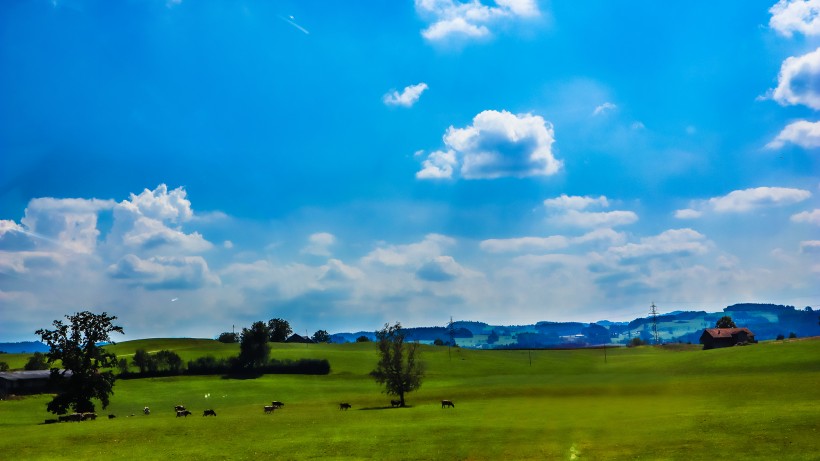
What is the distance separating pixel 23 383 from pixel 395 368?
8405 cm

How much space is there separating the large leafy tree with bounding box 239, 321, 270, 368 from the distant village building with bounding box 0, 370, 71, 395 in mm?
45632

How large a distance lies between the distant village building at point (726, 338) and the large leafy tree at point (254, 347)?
12963cm

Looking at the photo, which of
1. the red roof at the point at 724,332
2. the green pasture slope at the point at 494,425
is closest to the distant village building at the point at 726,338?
the red roof at the point at 724,332

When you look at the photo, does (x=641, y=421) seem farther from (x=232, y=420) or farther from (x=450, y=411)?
(x=232, y=420)

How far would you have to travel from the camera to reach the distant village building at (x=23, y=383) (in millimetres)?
122375

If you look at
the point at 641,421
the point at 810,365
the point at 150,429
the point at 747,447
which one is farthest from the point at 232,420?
the point at 810,365

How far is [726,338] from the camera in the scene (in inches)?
7165

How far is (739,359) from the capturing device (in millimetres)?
124000

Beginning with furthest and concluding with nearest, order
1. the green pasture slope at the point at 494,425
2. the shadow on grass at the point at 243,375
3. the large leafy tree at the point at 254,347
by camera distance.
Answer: the large leafy tree at the point at 254,347
the shadow on grass at the point at 243,375
the green pasture slope at the point at 494,425

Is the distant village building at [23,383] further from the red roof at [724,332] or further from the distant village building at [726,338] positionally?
the red roof at [724,332]

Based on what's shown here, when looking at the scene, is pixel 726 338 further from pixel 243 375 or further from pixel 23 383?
pixel 23 383

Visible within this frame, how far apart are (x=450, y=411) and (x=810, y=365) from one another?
73.7m

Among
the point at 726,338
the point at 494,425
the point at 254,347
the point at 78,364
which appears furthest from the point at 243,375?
the point at 726,338

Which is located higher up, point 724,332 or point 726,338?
point 724,332
